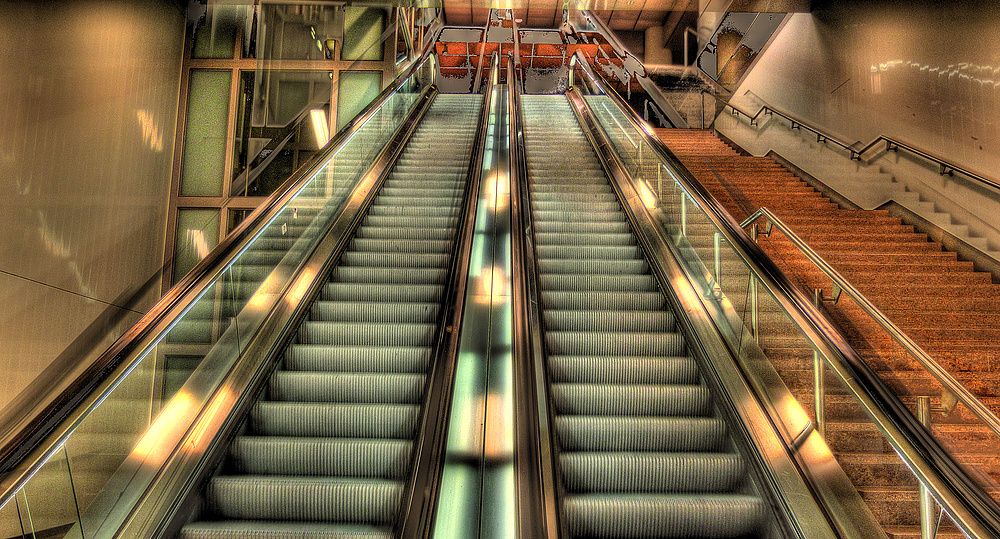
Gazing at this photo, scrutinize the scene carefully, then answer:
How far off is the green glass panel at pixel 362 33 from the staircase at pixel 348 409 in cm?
514

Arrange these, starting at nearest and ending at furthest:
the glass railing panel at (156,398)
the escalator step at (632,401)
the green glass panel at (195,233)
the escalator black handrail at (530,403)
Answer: the escalator black handrail at (530,403) → the glass railing panel at (156,398) → the escalator step at (632,401) → the green glass panel at (195,233)

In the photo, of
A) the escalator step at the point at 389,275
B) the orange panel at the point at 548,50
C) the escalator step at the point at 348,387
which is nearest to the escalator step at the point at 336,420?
the escalator step at the point at 348,387

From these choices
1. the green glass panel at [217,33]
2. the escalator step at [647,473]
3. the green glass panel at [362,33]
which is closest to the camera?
the escalator step at [647,473]

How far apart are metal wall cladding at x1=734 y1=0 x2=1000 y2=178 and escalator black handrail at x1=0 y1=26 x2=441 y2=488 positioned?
6.24m

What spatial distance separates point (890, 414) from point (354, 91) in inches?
340

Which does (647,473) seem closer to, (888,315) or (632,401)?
→ (632,401)

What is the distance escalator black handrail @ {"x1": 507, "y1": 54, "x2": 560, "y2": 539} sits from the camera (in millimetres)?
1896

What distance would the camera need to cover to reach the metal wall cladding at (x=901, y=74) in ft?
19.6

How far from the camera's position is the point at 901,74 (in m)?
7.28

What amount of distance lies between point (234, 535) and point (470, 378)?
3.84ft

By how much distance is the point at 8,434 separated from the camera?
1.98 metres

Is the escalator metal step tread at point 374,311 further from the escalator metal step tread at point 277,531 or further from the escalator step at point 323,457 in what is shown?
the escalator metal step tread at point 277,531

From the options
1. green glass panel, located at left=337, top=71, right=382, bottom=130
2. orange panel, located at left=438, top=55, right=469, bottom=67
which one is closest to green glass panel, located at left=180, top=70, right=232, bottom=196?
green glass panel, located at left=337, top=71, right=382, bottom=130

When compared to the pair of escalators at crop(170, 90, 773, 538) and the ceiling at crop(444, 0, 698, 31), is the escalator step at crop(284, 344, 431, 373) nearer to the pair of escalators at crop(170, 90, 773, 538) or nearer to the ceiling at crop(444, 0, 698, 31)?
the pair of escalators at crop(170, 90, 773, 538)
